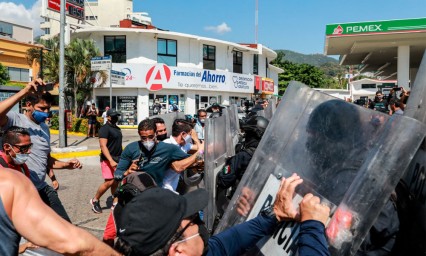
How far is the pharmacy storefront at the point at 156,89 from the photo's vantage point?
84.1 ft

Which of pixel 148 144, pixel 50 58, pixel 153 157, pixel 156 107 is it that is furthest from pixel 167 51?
pixel 153 157

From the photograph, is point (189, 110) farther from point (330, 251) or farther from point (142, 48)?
point (330, 251)

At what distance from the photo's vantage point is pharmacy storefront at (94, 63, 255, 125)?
84.1 feet

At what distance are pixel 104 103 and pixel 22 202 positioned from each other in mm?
25456

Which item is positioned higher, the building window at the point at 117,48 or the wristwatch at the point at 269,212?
the building window at the point at 117,48

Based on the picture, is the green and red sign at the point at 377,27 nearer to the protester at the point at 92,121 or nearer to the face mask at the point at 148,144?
the protester at the point at 92,121

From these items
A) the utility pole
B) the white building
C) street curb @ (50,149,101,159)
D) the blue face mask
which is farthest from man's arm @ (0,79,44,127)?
the white building

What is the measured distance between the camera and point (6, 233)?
170cm

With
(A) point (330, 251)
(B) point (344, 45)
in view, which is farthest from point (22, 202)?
(B) point (344, 45)

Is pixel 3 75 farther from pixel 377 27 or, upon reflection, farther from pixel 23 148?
pixel 23 148

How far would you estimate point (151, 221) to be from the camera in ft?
4.43

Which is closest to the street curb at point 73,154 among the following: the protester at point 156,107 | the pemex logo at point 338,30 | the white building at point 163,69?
the pemex logo at point 338,30

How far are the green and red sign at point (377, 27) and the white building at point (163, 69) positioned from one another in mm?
12048

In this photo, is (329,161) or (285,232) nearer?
(329,161)
